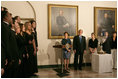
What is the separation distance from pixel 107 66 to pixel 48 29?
3.05m

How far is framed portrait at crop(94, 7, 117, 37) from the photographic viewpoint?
8039mm

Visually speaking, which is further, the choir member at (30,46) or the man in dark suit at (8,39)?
the choir member at (30,46)

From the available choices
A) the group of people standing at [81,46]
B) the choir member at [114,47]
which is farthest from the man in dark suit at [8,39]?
the choir member at [114,47]

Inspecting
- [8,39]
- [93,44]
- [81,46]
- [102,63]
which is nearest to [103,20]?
[93,44]

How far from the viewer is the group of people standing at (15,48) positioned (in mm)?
2804

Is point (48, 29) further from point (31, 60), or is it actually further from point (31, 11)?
point (31, 60)

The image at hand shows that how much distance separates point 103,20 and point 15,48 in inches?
→ 234

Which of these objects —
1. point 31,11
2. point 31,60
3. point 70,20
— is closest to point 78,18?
point 70,20

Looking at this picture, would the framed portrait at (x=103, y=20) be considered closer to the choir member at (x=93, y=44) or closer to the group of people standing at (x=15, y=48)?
the choir member at (x=93, y=44)

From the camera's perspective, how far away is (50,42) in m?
7.51

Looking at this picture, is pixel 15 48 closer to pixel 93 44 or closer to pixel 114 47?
pixel 93 44

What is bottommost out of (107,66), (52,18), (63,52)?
(107,66)

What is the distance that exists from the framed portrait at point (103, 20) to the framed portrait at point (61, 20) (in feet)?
3.57

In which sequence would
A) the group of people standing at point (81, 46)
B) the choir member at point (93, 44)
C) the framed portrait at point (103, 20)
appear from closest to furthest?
the group of people standing at point (81, 46) → the choir member at point (93, 44) → the framed portrait at point (103, 20)
